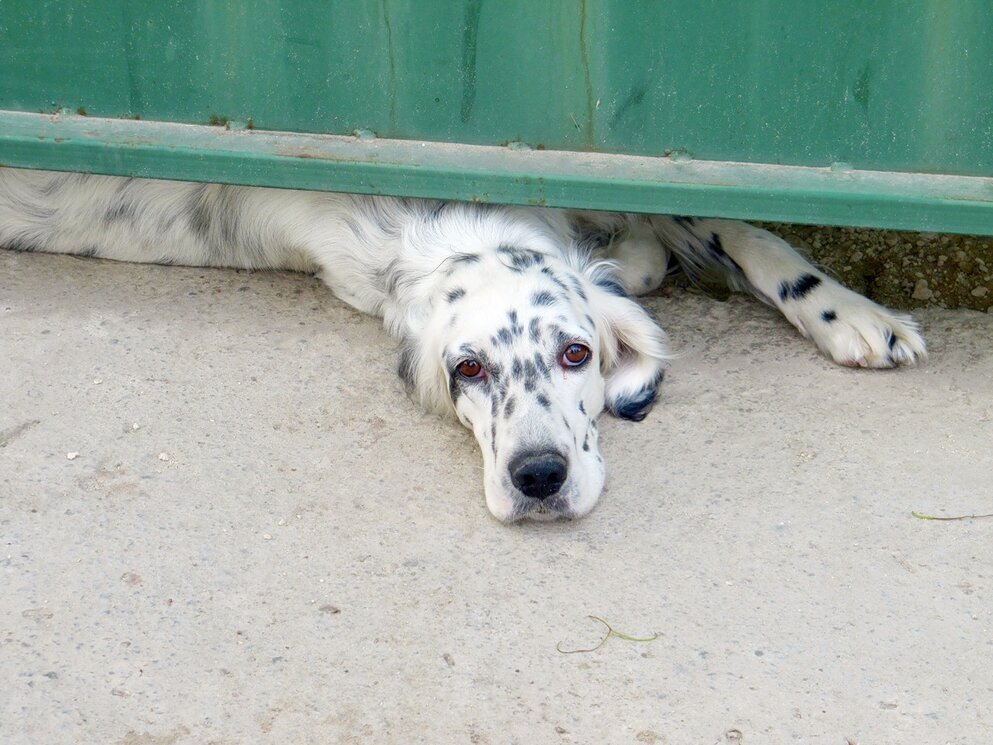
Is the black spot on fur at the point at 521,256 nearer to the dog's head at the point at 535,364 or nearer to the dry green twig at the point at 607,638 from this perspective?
the dog's head at the point at 535,364

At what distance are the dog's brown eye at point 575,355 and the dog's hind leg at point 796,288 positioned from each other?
832 millimetres

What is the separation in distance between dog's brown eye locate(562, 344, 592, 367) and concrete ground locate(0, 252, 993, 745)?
239 millimetres

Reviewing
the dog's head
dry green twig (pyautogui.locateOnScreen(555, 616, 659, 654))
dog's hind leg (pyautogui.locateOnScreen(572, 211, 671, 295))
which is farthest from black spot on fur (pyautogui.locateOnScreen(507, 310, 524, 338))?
dry green twig (pyautogui.locateOnScreen(555, 616, 659, 654))

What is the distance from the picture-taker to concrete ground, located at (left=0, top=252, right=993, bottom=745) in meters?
2.61

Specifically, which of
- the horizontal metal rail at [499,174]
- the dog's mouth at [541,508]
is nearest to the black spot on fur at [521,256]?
the horizontal metal rail at [499,174]

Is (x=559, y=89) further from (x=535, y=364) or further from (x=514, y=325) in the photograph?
(x=535, y=364)

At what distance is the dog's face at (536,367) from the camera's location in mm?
3211

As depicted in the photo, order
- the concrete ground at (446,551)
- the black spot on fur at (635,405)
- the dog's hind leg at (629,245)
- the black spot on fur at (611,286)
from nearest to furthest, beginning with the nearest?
the concrete ground at (446,551), the black spot on fur at (635,405), the black spot on fur at (611,286), the dog's hind leg at (629,245)

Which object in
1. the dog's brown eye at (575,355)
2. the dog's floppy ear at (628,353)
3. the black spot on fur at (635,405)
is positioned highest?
the dog's brown eye at (575,355)

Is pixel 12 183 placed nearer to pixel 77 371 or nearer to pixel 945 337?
pixel 77 371

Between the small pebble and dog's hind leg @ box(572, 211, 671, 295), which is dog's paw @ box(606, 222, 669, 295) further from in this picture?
the small pebble

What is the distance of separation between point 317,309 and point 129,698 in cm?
184

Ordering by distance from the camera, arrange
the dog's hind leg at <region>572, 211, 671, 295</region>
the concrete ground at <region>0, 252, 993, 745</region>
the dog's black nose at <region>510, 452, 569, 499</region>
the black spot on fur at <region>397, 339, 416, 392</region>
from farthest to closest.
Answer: the dog's hind leg at <region>572, 211, 671, 295</region>, the black spot on fur at <region>397, 339, 416, 392</region>, the dog's black nose at <region>510, 452, 569, 499</region>, the concrete ground at <region>0, 252, 993, 745</region>

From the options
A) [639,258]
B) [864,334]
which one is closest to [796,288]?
[864,334]
